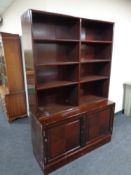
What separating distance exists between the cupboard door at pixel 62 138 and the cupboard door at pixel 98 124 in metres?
0.22

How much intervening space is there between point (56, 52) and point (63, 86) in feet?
1.71

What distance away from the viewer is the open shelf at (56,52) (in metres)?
1.92

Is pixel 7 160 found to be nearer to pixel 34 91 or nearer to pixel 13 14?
pixel 34 91

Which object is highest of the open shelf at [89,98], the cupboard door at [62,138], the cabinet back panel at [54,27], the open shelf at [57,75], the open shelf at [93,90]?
the cabinet back panel at [54,27]

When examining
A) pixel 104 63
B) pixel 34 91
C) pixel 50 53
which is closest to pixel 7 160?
pixel 34 91

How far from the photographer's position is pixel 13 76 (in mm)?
2936

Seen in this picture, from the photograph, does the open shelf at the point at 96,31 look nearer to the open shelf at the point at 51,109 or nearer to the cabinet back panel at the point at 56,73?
the cabinet back panel at the point at 56,73

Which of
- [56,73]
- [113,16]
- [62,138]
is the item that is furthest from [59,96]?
[113,16]

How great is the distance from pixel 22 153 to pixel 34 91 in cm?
114

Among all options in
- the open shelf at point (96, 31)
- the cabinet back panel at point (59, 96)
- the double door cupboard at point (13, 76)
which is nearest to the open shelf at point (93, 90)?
the cabinet back panel at point (59, 96)

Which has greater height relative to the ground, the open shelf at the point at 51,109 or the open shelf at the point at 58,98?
the open shelf at the point at 58,98

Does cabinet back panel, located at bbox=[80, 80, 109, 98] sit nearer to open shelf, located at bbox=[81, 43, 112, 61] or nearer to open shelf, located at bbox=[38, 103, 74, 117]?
open shelf, located at bbox=[81, 43, 112, 61]

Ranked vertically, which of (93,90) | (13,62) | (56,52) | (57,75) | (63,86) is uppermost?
(56,52)

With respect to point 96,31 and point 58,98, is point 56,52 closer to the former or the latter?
point 58,98
